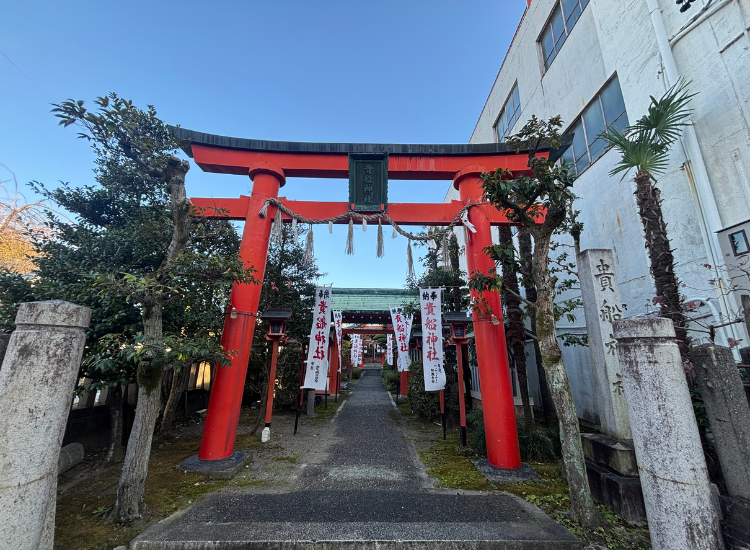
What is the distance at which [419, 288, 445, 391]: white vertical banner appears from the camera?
8.77 meters

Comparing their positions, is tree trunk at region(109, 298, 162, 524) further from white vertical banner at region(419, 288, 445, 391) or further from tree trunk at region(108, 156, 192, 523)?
white vertical banner at region(419, 288, 445, 391)

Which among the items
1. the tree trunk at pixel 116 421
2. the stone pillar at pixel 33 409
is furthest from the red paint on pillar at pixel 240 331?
the stone pillar at pixel 33 409

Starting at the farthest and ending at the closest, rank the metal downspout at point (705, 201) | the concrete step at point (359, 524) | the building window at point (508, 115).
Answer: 1. the building window at point (508, 115)
2. the metal downspout at point (705, 201)
3. the concrete step at point (359, 524)

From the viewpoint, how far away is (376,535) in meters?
3.88

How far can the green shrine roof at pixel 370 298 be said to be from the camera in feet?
61.0

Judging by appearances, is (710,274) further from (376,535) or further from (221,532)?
(221,532)

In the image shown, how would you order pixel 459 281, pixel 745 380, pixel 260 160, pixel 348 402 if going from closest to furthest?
pixel 745 380 → pixel 260 160 → pixel 459 281 → pixel 348 402

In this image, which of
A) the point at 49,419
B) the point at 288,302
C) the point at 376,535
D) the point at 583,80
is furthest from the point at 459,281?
the point at 49,419

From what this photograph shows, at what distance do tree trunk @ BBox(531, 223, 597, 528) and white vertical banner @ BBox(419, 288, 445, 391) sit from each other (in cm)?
443

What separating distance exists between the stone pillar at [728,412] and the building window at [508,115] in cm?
1254

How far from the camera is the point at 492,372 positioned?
6.49 metres

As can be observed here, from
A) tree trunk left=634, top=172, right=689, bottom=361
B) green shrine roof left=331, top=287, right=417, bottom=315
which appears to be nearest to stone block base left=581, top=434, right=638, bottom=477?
tree trunk left=634, top=172, right=689, bottom=361

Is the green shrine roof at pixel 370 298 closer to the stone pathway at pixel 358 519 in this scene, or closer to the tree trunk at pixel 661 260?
the stone pathway at pixel 358 519

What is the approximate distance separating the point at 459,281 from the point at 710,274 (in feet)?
20.8
